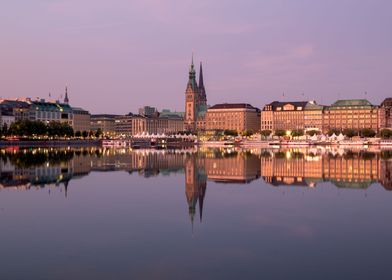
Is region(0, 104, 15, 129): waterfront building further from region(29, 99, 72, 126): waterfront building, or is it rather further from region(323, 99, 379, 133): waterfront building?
region(323, 99, 379, 133): waterfront building

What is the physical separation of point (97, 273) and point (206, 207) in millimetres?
9411

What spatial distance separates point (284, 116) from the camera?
190 meters

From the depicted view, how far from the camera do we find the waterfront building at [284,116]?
188250 millimetres

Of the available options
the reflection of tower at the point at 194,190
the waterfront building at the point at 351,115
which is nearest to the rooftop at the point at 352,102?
the waterfront building at the point at 351,115

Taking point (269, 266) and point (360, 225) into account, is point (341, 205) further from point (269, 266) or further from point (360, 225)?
point (269, 266)

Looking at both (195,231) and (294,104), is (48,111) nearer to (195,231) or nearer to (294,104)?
(294,104)

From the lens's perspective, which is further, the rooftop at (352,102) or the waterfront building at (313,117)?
the waterfront building at (313,117)

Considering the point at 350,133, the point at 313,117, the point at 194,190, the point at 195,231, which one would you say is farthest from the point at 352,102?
the point at 195,231

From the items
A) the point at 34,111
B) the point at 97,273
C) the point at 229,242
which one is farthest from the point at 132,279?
the point at 34,111

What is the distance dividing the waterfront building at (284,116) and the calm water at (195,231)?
16251 cm

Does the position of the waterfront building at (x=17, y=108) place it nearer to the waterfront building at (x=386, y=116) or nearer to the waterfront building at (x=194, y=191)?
the waterfront building at (x=386, y=116)

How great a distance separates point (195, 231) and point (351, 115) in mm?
171394

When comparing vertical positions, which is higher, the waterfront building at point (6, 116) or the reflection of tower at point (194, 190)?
the waterfront building at point (6, 116)

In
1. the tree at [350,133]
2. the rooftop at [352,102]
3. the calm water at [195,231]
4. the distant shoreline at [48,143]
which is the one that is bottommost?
the calm water at [195,231]
